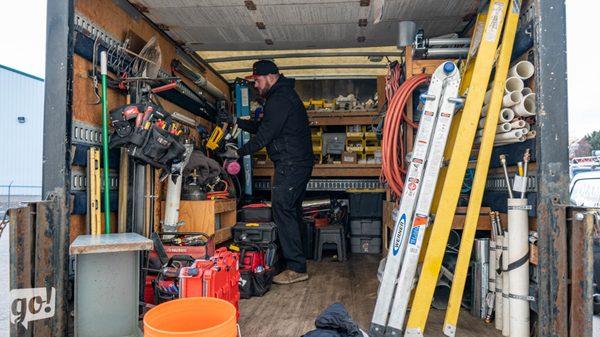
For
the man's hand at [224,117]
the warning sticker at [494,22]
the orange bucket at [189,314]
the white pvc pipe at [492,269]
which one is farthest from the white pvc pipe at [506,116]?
the man's hand at [224,117]

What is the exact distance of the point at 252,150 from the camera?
415cm

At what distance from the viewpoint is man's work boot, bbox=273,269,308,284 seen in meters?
3.92

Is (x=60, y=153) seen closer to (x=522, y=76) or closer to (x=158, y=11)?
(x=158, y=11)

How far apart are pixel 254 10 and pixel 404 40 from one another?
1402mm

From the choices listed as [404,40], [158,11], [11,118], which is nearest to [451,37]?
[404,40]

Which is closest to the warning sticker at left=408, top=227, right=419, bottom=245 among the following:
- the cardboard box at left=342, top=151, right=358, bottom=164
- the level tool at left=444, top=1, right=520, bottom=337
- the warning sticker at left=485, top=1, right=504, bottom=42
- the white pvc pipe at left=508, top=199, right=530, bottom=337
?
the level tool at left=444, top=1, right=520, bottom=337

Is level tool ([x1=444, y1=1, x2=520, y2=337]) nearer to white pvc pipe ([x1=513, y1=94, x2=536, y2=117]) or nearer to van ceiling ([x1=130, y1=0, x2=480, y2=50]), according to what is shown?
white pvc pipe ([x1=513, y1=94, x2=536, y2=117])

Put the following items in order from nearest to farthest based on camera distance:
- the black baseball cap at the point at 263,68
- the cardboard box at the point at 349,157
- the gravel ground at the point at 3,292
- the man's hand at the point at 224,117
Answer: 1. the gravel ground at the point at 3,292
2. the black baseball cap at the point at 263,68
3. the man's hand at the point at 224,117
4. the cardboard box at the point at 349,157

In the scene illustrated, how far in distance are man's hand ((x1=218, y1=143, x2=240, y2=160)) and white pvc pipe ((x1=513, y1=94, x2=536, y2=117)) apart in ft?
10.4

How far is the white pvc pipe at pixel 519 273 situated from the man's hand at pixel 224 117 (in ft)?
12.6

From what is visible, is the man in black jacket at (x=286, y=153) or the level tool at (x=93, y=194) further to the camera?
the man in black jacket at (x=286, y=153)

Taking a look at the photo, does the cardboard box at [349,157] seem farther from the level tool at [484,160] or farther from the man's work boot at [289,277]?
the level tool at [484,160]

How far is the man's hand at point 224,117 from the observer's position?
544 centimetres

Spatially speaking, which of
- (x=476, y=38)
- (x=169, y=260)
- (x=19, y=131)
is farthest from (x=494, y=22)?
(x=19, y=131)
